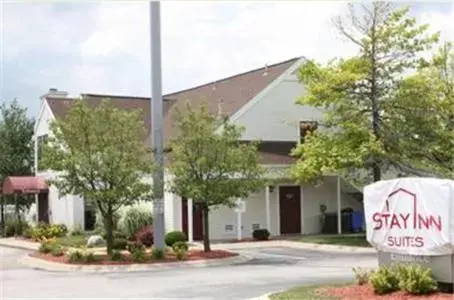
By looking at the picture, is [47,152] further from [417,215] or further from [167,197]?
[417,215]

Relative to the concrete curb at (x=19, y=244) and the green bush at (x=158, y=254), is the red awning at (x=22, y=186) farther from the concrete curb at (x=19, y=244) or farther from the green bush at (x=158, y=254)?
the green bush at (x=158, y=254)

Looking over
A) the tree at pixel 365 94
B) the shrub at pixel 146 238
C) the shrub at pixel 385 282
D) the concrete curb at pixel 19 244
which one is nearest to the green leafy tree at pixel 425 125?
the tree at pixel 365 94

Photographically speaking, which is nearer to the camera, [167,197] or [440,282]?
[440,282]

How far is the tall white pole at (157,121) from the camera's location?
903 inches

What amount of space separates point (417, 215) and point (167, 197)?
2104 centimetres

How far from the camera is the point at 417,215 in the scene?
12586 millimetres

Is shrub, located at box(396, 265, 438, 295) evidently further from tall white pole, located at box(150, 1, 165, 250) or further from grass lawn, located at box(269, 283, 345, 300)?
tall white pole, located at box(150, 1, 165, 250)

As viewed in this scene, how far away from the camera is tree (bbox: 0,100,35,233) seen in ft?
144

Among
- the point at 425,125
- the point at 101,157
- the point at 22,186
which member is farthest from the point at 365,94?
the point at 22,186

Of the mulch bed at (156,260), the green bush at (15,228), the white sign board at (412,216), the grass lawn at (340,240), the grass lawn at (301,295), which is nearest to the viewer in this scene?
the white sign board at (412,216)

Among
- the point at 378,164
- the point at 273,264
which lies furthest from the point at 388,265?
the point at 378,164

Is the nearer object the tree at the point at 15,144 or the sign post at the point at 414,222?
the sign post at the point at 414,222

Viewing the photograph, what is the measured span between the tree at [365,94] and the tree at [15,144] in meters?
21.9

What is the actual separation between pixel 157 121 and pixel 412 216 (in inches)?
479
